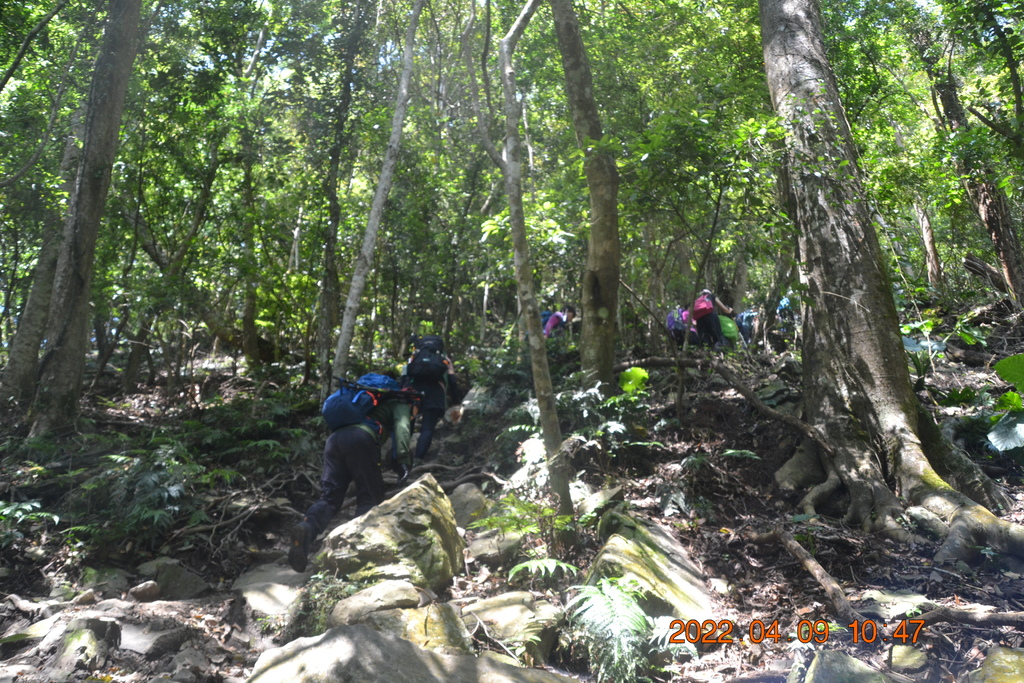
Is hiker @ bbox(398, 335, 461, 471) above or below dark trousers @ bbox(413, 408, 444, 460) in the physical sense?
above

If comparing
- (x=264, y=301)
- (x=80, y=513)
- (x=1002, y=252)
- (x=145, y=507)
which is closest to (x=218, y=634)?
(x=145, y=507)

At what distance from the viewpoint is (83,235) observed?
27.9ft

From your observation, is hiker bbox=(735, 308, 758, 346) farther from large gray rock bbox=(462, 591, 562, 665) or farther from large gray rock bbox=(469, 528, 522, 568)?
large gray rock bbox=(462, 591, 562, 665)

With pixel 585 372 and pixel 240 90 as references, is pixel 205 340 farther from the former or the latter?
pixel 585 372

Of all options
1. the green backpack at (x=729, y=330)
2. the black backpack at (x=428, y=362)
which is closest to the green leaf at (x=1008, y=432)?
the black backpack at (x=428, y=362)

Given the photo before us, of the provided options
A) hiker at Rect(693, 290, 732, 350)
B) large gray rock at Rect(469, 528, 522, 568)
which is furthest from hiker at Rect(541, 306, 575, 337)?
large gray rock at Rect(469, 528, 522, 568)

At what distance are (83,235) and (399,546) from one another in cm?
678

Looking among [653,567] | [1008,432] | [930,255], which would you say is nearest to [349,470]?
[653,567]

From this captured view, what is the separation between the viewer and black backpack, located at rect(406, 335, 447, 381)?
8156 millimetres

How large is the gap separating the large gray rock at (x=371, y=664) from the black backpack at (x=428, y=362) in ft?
15.8

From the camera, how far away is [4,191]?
33.8 ft

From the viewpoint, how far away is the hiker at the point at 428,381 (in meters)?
8.19

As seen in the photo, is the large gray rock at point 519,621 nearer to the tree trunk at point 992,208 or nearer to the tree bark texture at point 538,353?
the tree bark texture at point 538,353
